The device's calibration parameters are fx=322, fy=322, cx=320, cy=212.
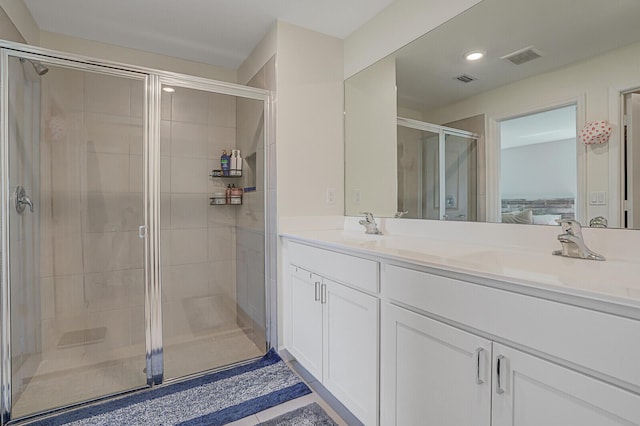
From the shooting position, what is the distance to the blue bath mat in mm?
1549

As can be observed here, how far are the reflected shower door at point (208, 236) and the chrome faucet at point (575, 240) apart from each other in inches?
65.6

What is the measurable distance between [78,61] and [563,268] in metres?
2.36

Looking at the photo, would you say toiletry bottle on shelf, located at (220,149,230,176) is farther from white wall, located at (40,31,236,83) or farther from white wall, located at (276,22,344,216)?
white wall, located at (40,31,236,83)

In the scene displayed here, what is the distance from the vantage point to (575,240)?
113cm

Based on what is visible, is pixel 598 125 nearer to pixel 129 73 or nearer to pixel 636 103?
pixel 636 103

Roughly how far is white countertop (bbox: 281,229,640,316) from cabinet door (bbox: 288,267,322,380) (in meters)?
0.37

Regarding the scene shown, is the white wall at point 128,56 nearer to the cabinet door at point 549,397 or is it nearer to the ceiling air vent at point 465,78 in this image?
the ceiling air vent at point 465,78

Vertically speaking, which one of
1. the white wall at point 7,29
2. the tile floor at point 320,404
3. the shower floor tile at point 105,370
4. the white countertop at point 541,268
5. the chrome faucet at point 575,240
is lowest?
the tile floor at point 320,404

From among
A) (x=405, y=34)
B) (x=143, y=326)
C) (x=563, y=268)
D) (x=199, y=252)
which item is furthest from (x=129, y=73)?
(x=563, y=268)

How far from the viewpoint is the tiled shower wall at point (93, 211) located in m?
1.80

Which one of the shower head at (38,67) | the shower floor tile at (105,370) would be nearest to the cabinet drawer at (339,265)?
the shower floor tile at (105,370)

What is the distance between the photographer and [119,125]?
6.21 ft

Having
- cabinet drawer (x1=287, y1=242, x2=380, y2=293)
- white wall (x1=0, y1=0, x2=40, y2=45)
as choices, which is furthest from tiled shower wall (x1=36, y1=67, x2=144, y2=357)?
cabinet drawer (x1=287, y1=242, x2=380, y2=293)

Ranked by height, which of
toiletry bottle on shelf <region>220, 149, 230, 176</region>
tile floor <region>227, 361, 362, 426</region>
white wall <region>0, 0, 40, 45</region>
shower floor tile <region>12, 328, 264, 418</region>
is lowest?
tile floor <region>227, 361, 362, 426</region>
